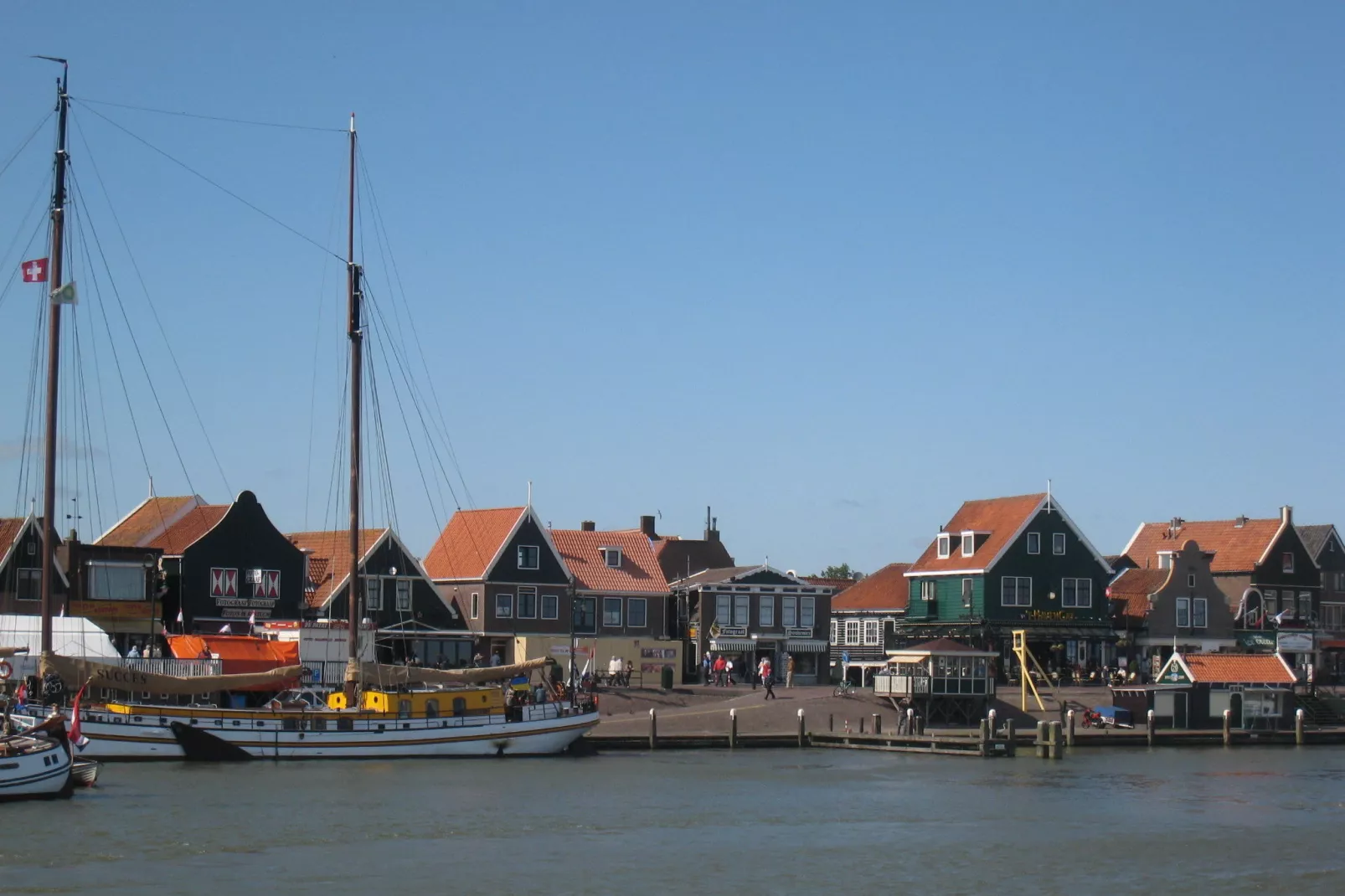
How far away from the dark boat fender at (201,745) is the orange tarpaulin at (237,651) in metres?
5.61

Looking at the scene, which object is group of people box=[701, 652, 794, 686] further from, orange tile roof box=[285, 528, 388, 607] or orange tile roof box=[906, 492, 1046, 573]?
orange tile roof box=[285, 528, 388, 607]

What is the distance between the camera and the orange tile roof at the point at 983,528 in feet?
318

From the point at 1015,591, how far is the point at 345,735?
45.6m

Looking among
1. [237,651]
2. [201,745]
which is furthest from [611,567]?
[201,745]

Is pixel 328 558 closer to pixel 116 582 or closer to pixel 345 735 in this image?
pixel 116 582

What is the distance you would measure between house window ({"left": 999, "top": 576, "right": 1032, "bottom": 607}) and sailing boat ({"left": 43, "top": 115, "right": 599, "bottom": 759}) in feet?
109

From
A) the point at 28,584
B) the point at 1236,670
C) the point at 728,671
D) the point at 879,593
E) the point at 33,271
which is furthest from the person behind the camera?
the point at 879,593

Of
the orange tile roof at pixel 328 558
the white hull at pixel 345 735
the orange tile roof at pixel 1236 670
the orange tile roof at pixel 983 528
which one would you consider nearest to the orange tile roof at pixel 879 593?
the orange tile roof at pixel 983 528

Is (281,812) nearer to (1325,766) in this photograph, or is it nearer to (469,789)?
(469,789)

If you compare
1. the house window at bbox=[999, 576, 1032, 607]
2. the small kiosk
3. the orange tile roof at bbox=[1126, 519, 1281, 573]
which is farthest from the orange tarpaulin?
the orange tile roof at bbox=[1126, 519, 1281, 573]

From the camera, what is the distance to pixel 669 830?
1823 inches

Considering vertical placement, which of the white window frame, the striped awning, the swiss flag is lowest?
the striped awning

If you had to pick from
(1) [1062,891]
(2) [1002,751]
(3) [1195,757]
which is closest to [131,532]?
(2) [1002,751]

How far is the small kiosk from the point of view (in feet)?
253
